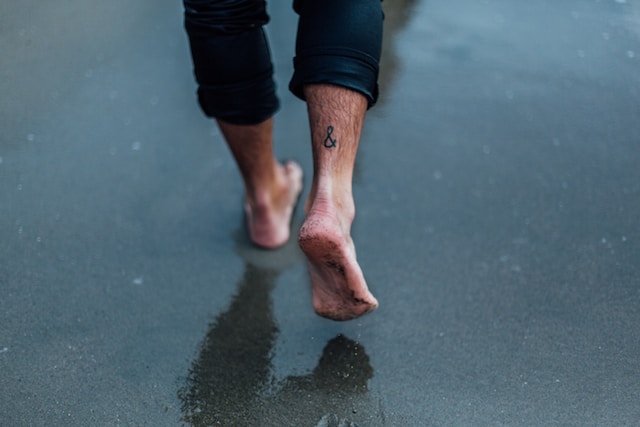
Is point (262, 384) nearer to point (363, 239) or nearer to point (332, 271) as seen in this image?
point (332, 271)

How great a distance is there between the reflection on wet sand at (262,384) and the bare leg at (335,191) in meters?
0.17

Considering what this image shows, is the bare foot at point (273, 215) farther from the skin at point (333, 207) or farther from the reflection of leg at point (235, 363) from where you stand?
the skin at point (333, 207)

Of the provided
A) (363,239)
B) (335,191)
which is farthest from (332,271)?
(363,239)

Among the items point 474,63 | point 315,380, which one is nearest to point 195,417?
point 315,380

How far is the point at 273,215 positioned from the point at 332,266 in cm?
56

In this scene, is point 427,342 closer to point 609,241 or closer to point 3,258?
point 609,241

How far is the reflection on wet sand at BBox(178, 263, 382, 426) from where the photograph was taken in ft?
4.00

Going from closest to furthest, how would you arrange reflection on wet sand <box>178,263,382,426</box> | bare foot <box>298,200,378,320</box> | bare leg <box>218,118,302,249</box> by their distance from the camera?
bare foot <box>298,200,378,320</box> < reflection on wet sand <box>178,263,382,426</box> < bare leg <box>218,118,302,249</box>

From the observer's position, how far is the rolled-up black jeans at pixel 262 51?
1.16 metres

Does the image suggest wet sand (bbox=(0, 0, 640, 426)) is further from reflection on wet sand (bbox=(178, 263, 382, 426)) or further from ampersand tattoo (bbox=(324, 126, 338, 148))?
ampersand tattoo (bbox=(324, 126, 338, 148))

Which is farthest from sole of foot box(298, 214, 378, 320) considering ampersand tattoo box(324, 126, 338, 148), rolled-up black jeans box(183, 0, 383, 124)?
rolled-up black jeans box(183, 0, 383, 124)

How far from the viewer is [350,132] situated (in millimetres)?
1181

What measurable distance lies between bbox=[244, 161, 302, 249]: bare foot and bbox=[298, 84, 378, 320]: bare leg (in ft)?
1.51

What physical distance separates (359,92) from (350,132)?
0.07 metres
